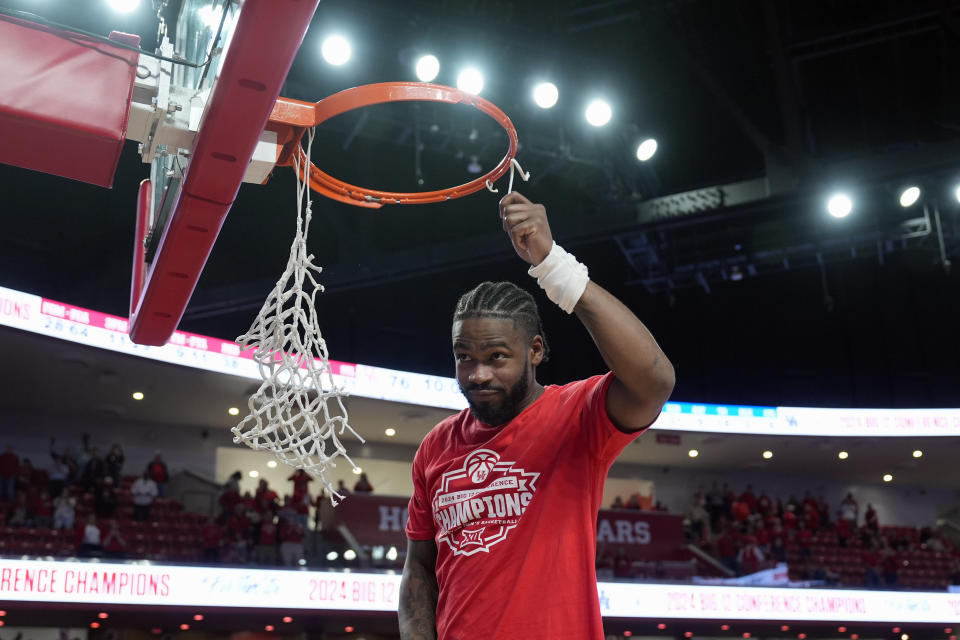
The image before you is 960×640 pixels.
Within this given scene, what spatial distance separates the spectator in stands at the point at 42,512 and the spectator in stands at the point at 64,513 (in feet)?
0.37

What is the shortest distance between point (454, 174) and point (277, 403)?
10.1 meters

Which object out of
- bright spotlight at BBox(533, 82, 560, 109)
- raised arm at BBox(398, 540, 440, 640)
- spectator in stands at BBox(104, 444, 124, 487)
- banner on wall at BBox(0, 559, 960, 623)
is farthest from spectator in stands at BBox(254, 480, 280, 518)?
raised arm at BBox(398, 540, 440, 640)

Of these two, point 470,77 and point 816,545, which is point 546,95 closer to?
point 470,77

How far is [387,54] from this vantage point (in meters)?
9.59

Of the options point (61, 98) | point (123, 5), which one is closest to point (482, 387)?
point (61, 98)

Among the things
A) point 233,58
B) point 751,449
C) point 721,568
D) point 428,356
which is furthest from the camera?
point 751,449

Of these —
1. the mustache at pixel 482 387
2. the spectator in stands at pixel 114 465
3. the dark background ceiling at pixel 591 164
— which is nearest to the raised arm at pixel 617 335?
the mustache at pixel 482 387

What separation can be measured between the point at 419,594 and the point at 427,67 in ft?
25.8

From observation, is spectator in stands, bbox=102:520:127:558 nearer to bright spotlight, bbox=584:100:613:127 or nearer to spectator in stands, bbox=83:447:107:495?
spectator in stands, bbox=83:447:107:495

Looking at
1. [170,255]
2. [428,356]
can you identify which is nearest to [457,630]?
[170,255]

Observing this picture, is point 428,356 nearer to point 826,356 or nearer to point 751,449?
point 751,449

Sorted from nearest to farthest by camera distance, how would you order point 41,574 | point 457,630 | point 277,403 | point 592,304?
point 592,304 → point 457,630 → point 277,403 → point 41,574

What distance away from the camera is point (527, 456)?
2.15m

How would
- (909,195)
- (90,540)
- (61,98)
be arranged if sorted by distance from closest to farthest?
(61,98) → (90,540) → (909,195)
